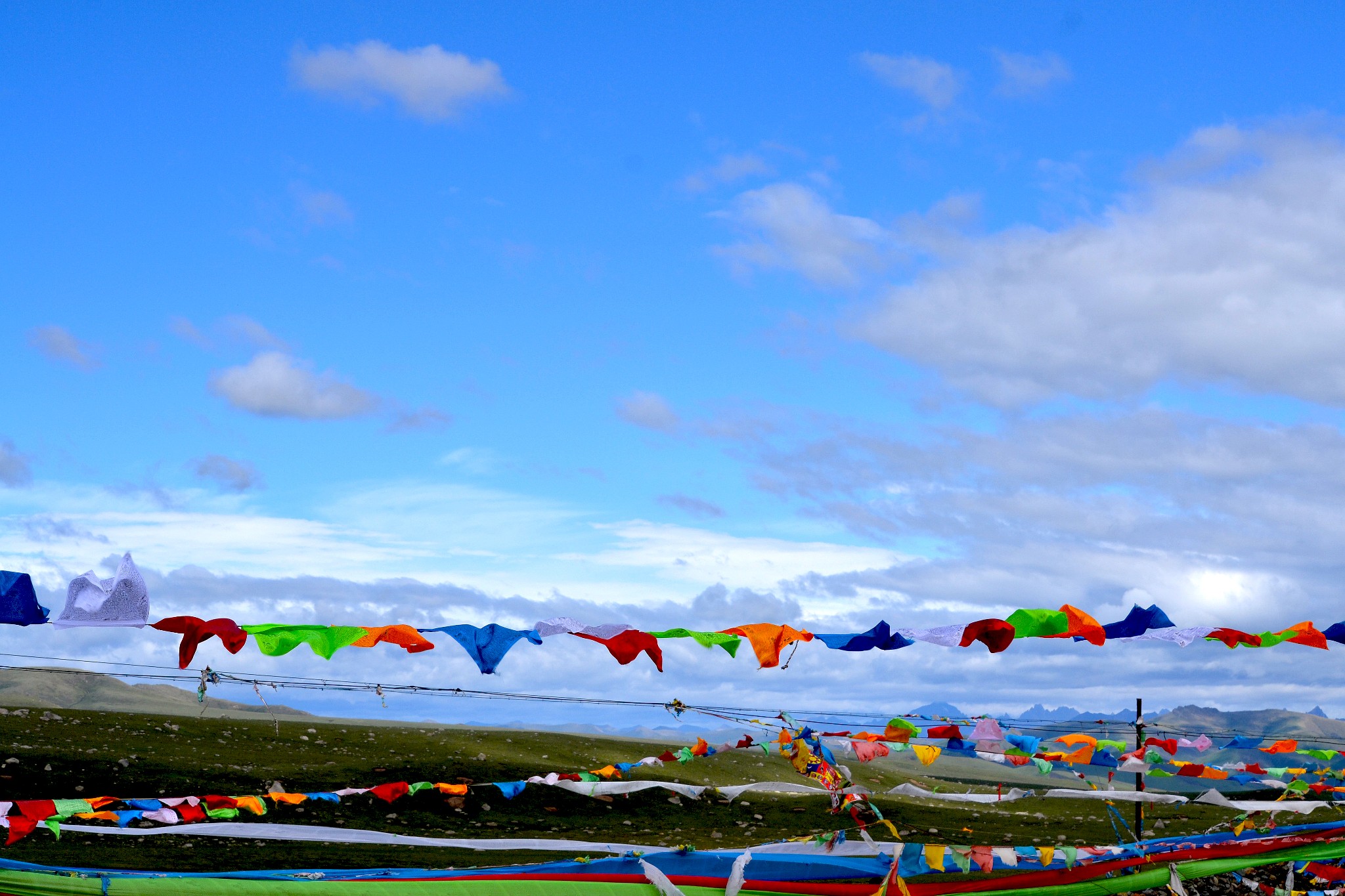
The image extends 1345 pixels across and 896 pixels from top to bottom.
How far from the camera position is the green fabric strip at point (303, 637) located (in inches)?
485

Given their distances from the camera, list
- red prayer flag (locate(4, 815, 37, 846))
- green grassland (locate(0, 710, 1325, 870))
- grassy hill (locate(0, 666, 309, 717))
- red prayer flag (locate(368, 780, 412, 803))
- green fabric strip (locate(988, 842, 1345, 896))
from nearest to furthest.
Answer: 1. red prayer flag (locate(4, 815, 37, 846))
2. green fabric strip (locate(988, 842, 1345, 896))
3. red prayer flag (locate(368, 780, 412, 803))
4. green grassland (locate(0, 710, 1325, 870))
5. grassy hill (locate(0, 666, 309, 717))

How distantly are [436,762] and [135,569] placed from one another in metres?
33.4

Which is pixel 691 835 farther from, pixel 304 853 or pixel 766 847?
pixel 766 847

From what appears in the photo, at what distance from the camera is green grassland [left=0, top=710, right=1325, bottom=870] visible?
21828mm

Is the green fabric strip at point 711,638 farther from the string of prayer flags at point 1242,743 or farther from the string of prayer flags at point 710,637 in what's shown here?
the string of prayer flags at point 1242,743

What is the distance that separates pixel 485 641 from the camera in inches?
510

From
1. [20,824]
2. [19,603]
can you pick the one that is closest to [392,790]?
[20,824]

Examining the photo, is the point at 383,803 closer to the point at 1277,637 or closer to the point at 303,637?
the point at 303,637

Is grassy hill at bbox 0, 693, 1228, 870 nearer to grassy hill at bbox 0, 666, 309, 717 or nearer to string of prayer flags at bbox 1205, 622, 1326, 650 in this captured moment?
string of prayer flags at bbox 1205, 622, 1326, 650

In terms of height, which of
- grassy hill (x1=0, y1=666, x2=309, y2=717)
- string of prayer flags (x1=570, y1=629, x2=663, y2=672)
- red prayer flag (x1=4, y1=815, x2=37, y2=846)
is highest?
string of prayer flags (x1=570, y1=629, x2=663, y2=672)

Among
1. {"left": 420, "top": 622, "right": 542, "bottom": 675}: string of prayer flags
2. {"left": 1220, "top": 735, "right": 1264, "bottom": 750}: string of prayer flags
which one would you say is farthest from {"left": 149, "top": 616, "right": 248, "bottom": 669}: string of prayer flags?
{"left": 1220, "top": 735, "right": 1264, "bottom": 750}: string of prayer flags

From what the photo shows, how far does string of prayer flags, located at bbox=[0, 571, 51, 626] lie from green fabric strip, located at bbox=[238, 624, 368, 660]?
2067 millimetres

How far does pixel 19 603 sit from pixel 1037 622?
40.9 ft

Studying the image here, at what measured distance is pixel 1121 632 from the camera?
15.6m
